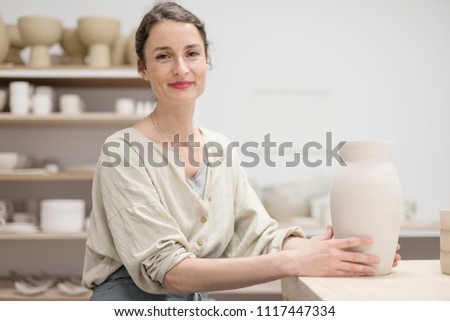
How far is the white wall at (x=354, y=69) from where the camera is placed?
3.54m

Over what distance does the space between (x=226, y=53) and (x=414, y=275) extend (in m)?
2.66

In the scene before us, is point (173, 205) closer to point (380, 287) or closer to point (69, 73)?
point (380, 287)

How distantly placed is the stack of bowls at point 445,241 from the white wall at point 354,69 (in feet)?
7.93

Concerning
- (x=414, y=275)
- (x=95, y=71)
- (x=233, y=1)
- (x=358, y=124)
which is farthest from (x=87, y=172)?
(x=414, y=275)

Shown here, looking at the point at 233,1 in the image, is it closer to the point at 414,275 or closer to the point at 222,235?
the point at 222,235

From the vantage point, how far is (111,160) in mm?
1332

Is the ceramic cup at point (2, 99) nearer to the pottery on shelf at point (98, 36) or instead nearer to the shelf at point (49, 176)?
the shelf at point (49, 176)

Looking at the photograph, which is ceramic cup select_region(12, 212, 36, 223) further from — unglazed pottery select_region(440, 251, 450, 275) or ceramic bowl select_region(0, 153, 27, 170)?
unglazed pottery select_region(440, 251, 450, 275)

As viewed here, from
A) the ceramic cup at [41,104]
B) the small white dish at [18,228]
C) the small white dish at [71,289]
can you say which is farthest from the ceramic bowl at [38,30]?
the small white dish at [71,289]

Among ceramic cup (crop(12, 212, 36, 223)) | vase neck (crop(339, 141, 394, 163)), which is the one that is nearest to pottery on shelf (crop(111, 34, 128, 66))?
ceramic cup (crop(12, 212, 36, 223))

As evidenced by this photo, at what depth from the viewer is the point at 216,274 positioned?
1170mm

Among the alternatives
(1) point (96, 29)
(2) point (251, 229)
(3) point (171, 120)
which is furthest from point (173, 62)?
(1) point (96, 29)
